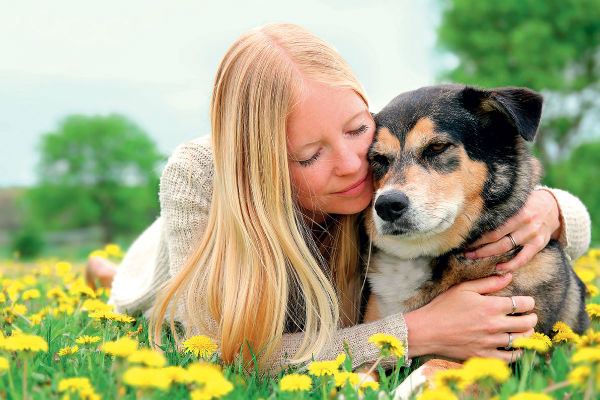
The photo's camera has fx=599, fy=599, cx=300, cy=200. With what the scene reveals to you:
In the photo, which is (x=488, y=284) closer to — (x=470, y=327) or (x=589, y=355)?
(x=470, y=327)

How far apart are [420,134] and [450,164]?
0.23 m

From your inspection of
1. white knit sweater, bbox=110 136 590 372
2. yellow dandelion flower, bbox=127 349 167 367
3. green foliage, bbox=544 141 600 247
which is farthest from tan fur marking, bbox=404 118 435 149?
green foliage, bbox=544 141 600 247

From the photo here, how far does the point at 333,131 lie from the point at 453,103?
744 millimetres

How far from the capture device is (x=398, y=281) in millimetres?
3414

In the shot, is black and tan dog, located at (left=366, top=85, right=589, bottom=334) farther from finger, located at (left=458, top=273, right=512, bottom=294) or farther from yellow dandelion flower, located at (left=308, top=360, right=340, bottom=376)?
yellow dandelion flower, located at (left=308, top=360, right=340, bottom=376)

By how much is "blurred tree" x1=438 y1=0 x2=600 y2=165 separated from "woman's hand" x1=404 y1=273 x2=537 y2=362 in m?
18.7

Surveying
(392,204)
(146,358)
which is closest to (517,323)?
(392,204)

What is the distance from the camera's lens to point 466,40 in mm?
22688

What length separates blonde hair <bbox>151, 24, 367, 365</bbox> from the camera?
3.11 m

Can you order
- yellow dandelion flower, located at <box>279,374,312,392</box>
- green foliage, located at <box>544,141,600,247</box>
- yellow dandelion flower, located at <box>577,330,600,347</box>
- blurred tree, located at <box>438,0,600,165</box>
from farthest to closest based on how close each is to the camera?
blurred tree, located at <box>438,0,600,165</box> → green foliage, located at <box>544,141,600,247</box> → yellow dandelion flower, located at <box>577,330,600,347</box> → yellow dandelion flower, located at <box>279,374,312,392</box>

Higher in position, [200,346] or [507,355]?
[200,346]

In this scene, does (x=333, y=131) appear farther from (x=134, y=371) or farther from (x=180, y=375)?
(x=134, y=371)

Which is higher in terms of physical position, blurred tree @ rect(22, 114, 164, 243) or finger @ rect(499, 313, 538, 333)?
finger @ rect(499, 313, 538, 333)

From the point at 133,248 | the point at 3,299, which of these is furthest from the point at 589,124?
the point at 3,299
